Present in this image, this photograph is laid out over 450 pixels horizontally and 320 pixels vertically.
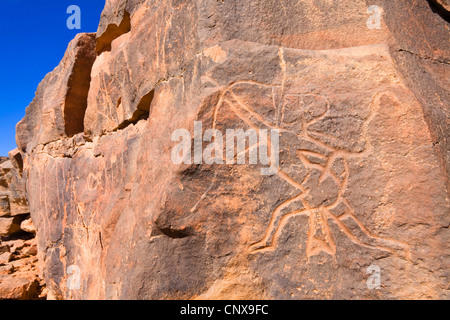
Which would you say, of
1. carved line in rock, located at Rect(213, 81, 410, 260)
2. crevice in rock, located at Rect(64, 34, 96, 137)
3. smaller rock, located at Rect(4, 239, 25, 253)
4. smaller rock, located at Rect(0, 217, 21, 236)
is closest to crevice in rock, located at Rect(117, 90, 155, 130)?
carved line in rock, located at Rect(213, 81, 410, 260)

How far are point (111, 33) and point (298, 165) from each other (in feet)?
9.64

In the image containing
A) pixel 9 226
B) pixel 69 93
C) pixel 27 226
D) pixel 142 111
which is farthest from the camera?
pixel 9 226

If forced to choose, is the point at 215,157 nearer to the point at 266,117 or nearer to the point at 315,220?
the point at 266,117

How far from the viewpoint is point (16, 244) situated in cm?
642

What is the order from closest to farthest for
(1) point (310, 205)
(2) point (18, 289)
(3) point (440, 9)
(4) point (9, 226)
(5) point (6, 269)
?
(1) point (310, 205) → (3) point (440, 9) → (2) point (18, 289) → (5) point (6, 269) → (4) point (9, 226)

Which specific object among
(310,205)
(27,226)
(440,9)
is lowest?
(27,226)

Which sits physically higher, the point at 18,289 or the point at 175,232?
the point at 175,232

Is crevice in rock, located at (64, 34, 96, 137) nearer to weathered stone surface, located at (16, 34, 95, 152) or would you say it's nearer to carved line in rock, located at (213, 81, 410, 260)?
weathered stone surface, located at (16, 34, 95, 152)

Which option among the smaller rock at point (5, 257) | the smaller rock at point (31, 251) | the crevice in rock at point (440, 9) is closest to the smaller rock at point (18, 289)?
the smaller rock at point (5, 257)

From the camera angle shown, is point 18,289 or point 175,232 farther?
point 18,289

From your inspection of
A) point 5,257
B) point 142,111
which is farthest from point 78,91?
point 5,257

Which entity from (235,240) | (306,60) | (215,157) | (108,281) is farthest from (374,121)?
(108,281)

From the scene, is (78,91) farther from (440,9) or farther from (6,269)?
(440,9)

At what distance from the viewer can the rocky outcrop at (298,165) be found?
5.90 feet
